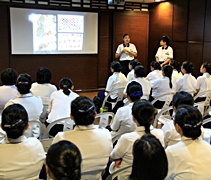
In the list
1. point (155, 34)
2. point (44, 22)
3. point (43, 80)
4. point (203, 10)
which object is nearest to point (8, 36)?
point (44, 22)

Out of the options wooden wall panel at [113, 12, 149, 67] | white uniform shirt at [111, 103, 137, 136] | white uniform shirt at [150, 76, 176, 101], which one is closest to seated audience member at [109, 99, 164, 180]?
white uniform shirt at [111, 103, 137, 136]

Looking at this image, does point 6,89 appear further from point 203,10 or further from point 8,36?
point 203,10

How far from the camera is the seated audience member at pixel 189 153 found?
Result: 61.8 inches

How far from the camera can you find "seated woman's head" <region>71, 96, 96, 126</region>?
6.37ft

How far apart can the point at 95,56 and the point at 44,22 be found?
168cm

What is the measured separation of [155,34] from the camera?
7.81 m

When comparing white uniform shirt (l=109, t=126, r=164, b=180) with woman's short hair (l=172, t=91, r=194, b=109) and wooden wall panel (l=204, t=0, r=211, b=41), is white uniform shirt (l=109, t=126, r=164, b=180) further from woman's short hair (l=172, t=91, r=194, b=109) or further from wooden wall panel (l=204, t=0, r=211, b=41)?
wooden wall panel (l=204, t=0, r=211, b=41)

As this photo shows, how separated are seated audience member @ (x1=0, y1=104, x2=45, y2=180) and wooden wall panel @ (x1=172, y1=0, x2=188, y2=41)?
5854mm

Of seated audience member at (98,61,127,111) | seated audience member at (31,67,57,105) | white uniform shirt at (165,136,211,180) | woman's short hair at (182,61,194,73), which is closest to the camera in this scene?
white uniform shirt at (165,136,211,180)

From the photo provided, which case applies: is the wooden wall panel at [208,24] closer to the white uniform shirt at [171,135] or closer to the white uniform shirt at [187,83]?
the white uniform shirt at [187,83]

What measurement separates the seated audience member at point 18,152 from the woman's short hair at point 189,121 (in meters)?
0.93

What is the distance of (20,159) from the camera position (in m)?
1.66

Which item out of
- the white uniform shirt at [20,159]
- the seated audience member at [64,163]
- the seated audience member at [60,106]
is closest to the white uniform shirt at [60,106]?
the seated audience member at [60,106]

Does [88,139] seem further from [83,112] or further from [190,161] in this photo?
[190,161]
